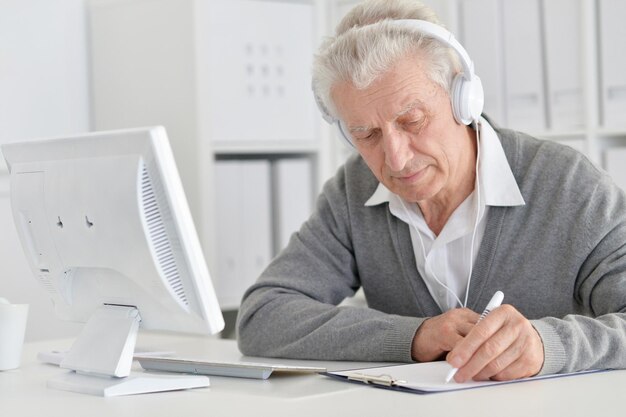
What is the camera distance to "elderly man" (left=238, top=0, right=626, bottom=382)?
5.16ft

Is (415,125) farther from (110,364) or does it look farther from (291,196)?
(291,196)

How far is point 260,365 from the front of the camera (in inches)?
55.6

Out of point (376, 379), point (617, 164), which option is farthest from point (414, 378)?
point (617, 164)

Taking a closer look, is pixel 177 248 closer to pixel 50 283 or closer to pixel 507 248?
pixel 50 283

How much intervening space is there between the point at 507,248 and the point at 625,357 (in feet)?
1.12

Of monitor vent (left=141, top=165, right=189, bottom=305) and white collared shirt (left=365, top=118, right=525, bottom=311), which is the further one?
white collared shirt (left=365, top=118, right=525, bottom=311)

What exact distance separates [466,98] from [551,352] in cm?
46

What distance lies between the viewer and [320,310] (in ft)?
5.53

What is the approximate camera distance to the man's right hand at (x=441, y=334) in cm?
147

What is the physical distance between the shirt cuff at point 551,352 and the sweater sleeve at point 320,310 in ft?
0.74

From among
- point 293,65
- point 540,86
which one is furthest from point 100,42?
point 540,86

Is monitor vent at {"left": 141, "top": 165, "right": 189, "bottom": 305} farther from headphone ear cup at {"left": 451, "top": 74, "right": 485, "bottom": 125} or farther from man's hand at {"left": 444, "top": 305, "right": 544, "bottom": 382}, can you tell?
headphone ear cup at {"left": 451, "top": 74, "right": 485, "bottom": 125}

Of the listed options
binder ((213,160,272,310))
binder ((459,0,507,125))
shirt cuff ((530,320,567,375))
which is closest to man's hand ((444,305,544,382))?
shirt cuff ((530,320,567,375))

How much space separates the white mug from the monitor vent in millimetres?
486
